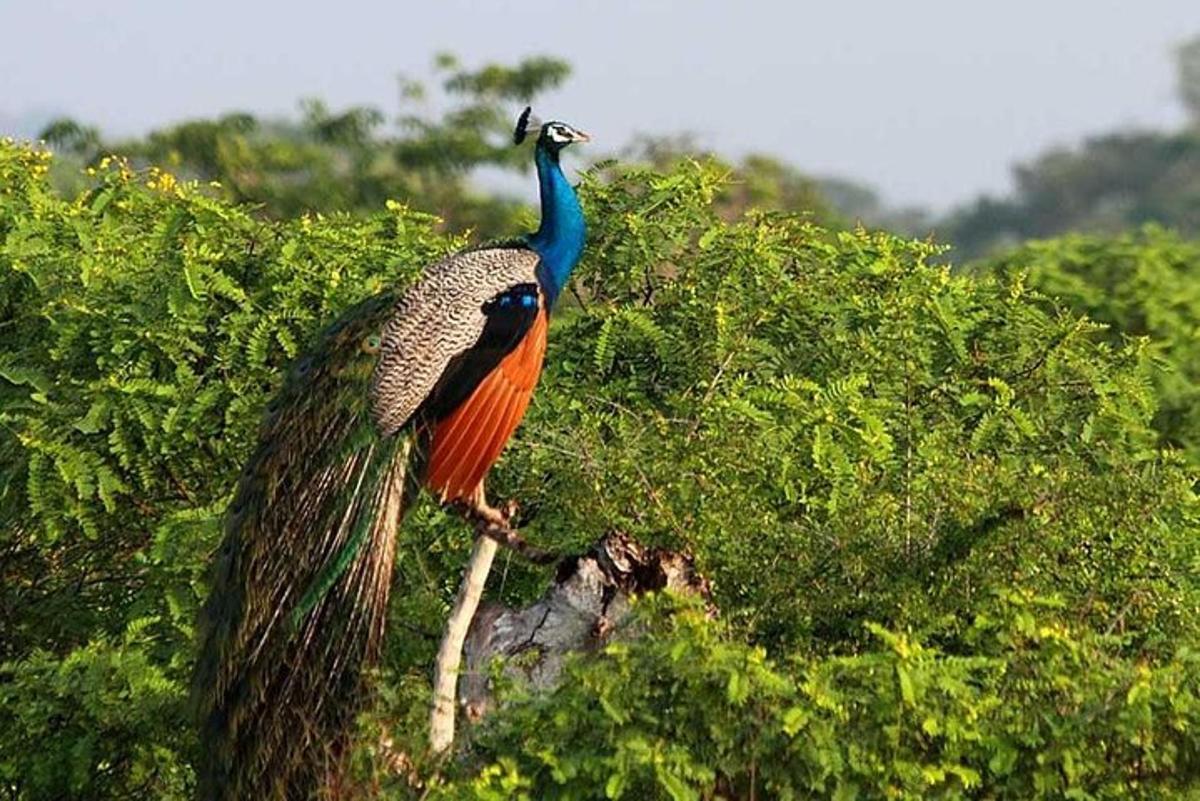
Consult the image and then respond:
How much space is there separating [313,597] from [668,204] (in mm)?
2440

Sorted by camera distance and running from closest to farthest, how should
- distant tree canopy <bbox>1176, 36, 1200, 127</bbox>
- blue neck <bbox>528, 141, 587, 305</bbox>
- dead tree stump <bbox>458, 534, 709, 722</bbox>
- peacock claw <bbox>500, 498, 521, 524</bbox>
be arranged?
1. dead tree stump <bbox>458, 534, 709, 722</bbox>
2. peacock claw <bbox>500, 498, 521, 524</bbox>
3. blue neck <bbox>528, 141, 587, 305</bbox>
4. distant tree canopy <bbox>1176, 36, 1200, 127</bbox>

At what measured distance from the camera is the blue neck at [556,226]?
6125mm

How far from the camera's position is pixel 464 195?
25422 mm

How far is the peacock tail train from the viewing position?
201 inches

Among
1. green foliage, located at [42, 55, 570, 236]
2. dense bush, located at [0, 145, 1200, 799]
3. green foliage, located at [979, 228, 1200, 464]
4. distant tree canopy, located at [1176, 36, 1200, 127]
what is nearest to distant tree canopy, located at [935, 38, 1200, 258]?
distant tree canopy, located at [1176, 36, 1200, 127]

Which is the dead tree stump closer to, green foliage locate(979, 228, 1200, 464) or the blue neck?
the blue neck

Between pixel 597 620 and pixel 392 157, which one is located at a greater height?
pixel 597 620

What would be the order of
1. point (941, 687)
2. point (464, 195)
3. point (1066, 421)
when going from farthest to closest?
point (464, 195) < point (1066, 421) < point (941, 687)

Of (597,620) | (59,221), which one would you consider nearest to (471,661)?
(597,620)

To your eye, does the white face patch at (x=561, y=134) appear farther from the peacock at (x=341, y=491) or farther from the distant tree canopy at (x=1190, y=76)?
the distant tree canopy at (x=1190, y=76)

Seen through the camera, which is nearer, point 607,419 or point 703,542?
point 703,542

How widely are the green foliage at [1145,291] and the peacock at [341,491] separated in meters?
3.58

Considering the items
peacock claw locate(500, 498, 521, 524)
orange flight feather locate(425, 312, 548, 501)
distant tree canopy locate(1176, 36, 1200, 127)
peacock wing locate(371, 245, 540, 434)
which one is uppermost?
peacock wing locate(371, 245, 540, 434)

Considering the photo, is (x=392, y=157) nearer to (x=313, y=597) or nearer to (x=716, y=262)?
(x=716, y=262)
